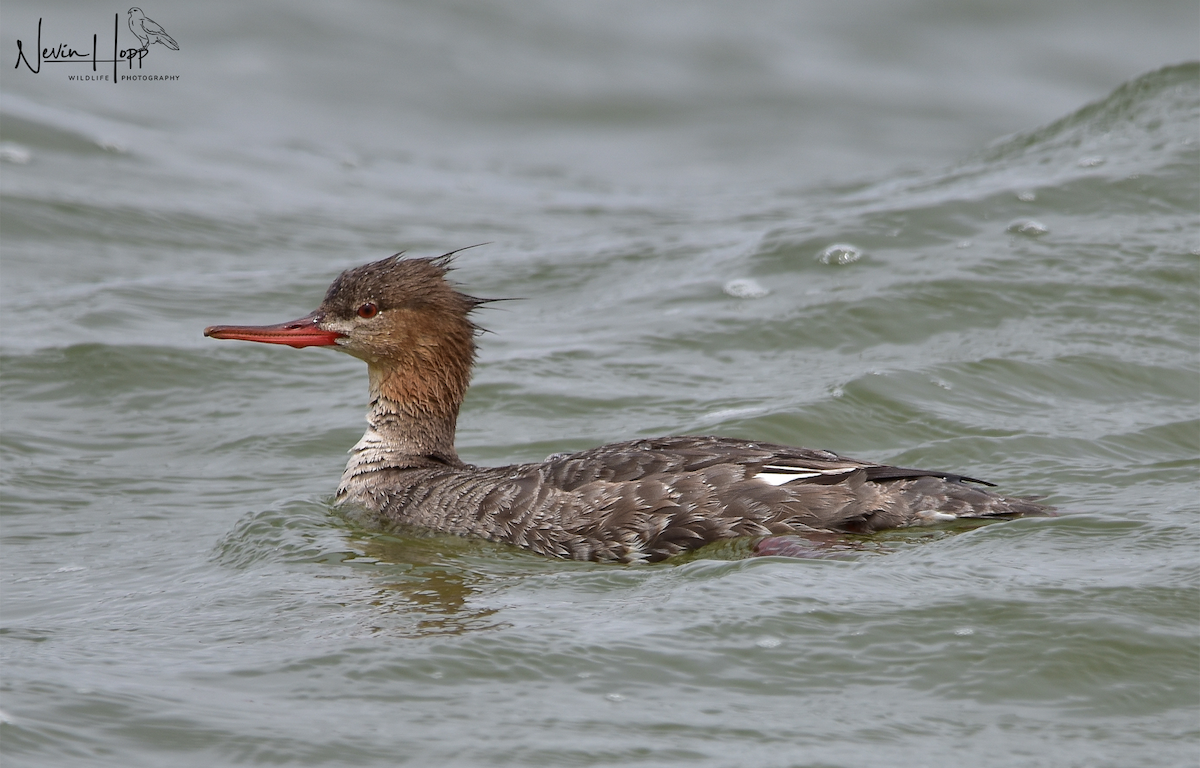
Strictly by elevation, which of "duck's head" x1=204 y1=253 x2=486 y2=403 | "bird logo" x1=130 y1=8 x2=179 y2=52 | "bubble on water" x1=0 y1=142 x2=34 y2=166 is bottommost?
"duck's head" x1=204 y1=253 x2=486 y2=403

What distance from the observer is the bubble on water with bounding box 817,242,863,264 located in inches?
460

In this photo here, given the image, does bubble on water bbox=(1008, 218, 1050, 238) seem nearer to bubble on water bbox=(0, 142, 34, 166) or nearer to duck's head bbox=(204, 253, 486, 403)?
duck's head bbox=(204, 253, 486, 403)

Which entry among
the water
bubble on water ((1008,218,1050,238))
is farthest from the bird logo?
bubble on water ((1008,218,1050,238))

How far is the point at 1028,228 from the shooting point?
39.0ft

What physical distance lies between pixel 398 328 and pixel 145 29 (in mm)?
11591

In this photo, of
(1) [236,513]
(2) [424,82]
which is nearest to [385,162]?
(2) [424,82]

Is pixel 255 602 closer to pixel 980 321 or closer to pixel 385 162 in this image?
pixel 980 321

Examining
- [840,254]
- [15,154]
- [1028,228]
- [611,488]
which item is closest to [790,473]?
[611,488]

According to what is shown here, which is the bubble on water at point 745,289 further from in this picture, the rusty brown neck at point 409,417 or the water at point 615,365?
the rusty brown neck at point 409,417

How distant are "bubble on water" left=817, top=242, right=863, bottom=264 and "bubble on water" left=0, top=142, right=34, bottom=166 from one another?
769 centimetres

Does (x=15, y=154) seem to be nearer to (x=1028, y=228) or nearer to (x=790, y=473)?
(x=1028, y=228)

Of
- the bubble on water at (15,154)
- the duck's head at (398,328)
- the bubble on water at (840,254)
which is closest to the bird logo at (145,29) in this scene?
the bubble on water at (15,154)

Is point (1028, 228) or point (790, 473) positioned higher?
point (1028, 228)

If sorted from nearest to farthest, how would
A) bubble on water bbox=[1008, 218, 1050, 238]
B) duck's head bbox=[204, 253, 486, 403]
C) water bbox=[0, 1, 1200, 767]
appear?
water bbox=[0, 1, 1200, 767], duck's head bbox=[204, 253, 486, 403], bubble on water bbox=[1008, 218, 1050, 238]
